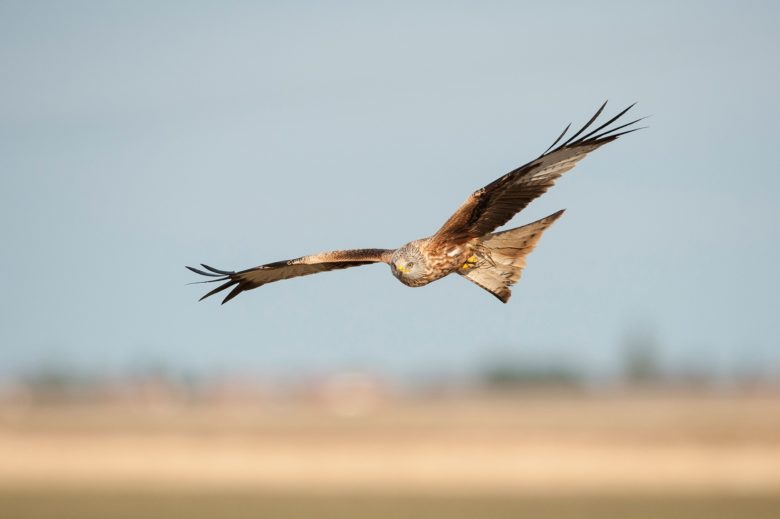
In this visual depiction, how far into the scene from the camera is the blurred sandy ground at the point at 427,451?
32562mm

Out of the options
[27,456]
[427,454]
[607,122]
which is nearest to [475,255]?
[607,122]

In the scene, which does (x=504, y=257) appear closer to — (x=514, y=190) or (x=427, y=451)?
(x=514, y=190)

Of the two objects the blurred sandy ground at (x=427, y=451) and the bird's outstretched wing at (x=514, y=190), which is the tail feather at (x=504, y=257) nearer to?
the bird's outstretched wing at (x=514, y=190)

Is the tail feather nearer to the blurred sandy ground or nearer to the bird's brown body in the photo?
the bird's brown body

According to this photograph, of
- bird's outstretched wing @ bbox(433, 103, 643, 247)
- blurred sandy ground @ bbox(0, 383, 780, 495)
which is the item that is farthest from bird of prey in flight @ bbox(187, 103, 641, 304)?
blurred sandy ground @ bbox(0, 383, 780, 495)

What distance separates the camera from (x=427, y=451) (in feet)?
115

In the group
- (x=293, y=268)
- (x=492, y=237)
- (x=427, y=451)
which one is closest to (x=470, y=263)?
(x=492, y=237)

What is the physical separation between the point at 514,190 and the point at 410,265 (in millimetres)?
1069

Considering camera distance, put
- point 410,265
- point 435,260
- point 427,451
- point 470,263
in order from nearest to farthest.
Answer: point 410,265 → point 435,260 → point 470,263 → point 427,451

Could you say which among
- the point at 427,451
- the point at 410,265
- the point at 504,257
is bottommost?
the point at 410,265

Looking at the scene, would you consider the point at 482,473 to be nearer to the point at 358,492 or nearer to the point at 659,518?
the point at 358,492

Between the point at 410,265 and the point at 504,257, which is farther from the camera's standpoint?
the point at 504,257

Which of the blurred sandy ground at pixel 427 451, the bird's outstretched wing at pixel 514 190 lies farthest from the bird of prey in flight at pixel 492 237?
the blurred sandy ground at pixel 427 451

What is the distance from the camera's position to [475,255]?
1141 centimetres
